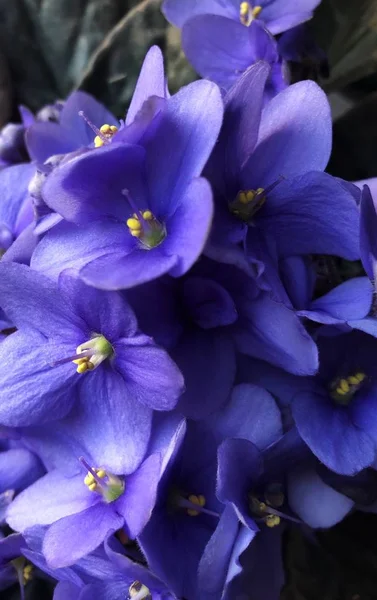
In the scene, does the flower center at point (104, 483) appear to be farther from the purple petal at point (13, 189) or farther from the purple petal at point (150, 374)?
the purple petal at point (13, 189)

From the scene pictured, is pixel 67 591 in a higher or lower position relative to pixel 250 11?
lower

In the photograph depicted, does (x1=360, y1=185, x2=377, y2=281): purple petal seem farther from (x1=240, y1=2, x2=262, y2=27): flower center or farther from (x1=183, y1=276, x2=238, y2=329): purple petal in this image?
(x1=240, y1=2, x2=262, y2=27): flower center

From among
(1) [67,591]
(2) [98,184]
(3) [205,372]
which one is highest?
(2) [98,184]

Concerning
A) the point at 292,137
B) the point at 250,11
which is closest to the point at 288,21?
the point at 250,11

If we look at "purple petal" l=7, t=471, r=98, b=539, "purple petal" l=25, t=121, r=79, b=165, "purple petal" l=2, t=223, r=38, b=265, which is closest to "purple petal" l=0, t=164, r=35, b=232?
"purple petal" l=25, t=121, r=79, b=165

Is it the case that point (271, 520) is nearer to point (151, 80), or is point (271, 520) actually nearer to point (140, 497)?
point (140, 497)

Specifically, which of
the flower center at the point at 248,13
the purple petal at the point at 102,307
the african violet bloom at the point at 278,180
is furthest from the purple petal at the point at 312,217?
the flower center at the point at 248,13
